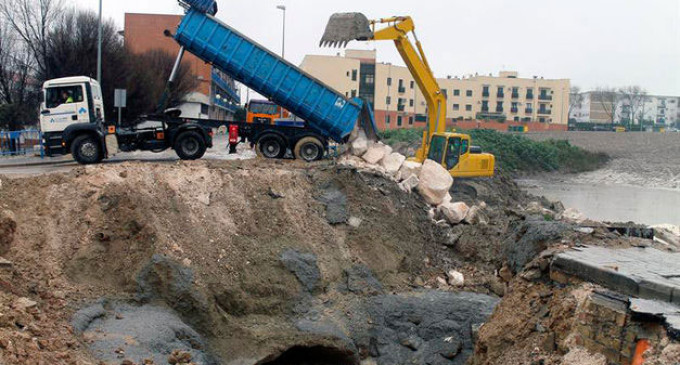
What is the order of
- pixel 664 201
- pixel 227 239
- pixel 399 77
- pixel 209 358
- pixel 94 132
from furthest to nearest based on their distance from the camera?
pixel 399 77, pixel 664 201, pixel 94 132, pixel 227 239, pixel 209 358

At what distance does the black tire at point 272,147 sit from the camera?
727 inches

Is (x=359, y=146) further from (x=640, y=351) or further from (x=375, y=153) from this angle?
(x=640, y=351)

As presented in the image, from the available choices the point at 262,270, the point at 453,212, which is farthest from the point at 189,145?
the point at 453,212

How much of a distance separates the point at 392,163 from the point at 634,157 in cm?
3754

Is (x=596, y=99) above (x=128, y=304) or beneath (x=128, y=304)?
above

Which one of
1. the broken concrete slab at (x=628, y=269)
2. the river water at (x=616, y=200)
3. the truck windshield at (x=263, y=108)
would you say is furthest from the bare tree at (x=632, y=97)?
the broken concrete slab at (x=628, y=269)

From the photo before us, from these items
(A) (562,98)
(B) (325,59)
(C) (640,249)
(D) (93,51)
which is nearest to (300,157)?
(C) (640,249)

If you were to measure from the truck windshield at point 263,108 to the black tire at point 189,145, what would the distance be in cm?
1148

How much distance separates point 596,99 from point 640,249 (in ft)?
360

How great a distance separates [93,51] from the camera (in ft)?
96.8

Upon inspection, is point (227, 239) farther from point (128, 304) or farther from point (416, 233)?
point (416, 233)

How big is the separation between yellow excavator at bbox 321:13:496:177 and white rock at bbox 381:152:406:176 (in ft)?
10.2

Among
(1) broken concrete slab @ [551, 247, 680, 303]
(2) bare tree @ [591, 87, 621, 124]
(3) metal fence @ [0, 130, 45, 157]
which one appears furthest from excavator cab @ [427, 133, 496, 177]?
(2) bare tree @ [591, 87, 621, 124]

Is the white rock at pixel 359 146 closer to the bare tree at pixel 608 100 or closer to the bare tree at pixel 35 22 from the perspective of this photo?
the bare tree at pixel 35 22
